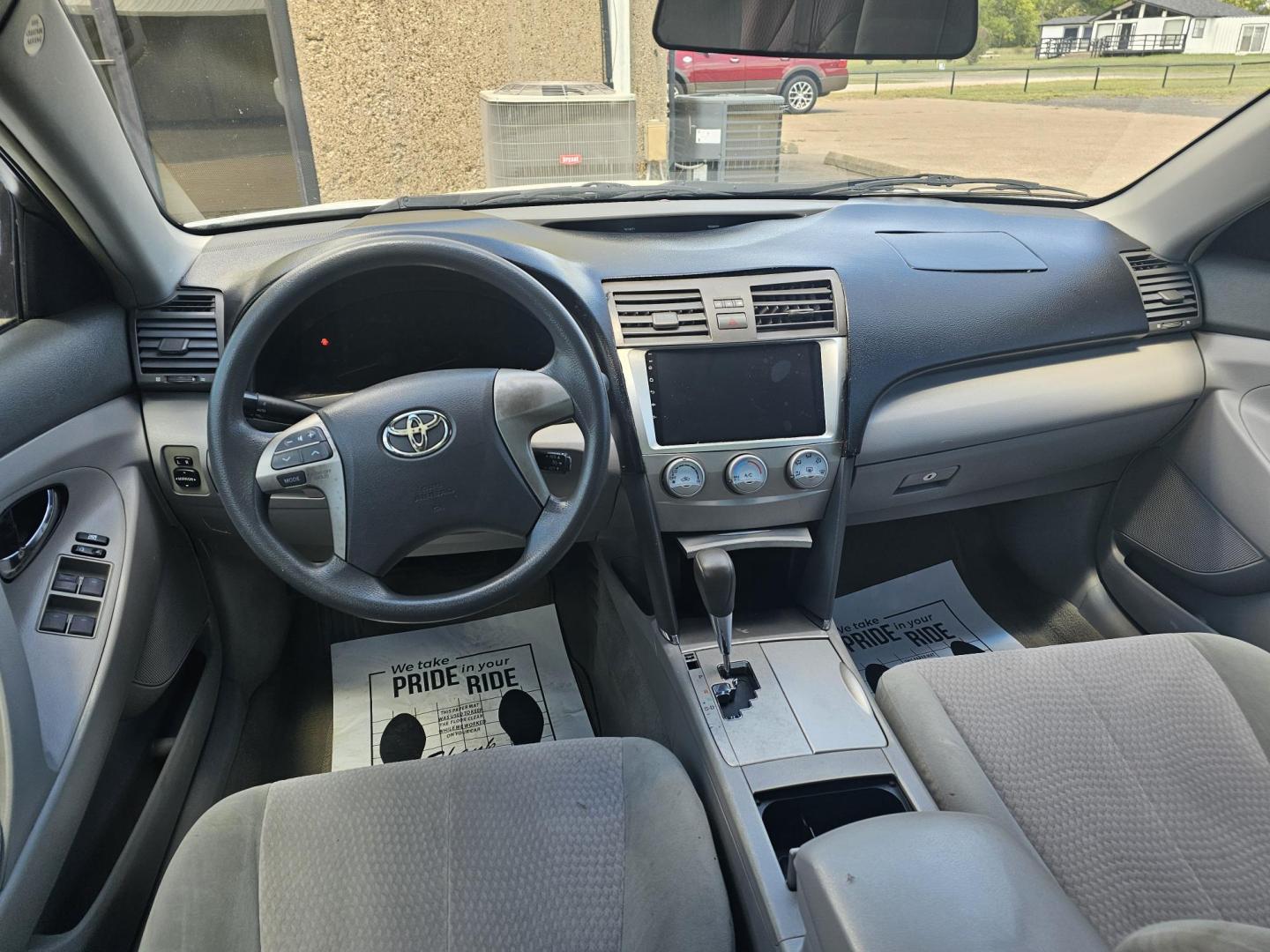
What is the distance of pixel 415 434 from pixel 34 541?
682 millimetres

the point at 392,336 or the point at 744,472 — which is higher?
the point at 392,336

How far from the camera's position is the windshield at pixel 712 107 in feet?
5.37

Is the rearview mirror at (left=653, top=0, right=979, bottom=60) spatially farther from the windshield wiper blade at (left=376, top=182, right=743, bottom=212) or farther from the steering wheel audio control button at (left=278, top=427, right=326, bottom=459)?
the steering wheel audio control button at (left=278, top=427, right=326, bottom=459)

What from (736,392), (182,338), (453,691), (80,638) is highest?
(182,338)

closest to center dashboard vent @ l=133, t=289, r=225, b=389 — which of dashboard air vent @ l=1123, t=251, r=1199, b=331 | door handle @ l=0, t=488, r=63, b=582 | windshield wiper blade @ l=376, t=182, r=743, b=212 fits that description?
door handle @ l=0, t=488, r=63, b=582

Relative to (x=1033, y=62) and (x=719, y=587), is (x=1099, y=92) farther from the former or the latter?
(x=719, y=587)

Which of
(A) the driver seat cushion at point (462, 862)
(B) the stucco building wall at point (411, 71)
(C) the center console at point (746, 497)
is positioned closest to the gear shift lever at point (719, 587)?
(C) the center console at point (746, 497)

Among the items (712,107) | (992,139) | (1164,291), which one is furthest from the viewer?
(712,107)

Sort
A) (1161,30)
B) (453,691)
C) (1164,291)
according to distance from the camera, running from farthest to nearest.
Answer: (453,691)
(1164,291)
(1161,30)

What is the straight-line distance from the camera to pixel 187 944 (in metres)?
1.12

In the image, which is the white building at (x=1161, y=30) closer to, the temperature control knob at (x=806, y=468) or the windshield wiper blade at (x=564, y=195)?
the windshield wiper blade at (x=564, y=195)

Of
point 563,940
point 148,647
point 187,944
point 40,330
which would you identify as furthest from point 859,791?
point 40,330

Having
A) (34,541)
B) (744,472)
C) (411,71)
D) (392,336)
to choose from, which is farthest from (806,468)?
(411,71)

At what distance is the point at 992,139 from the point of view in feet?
7.45
